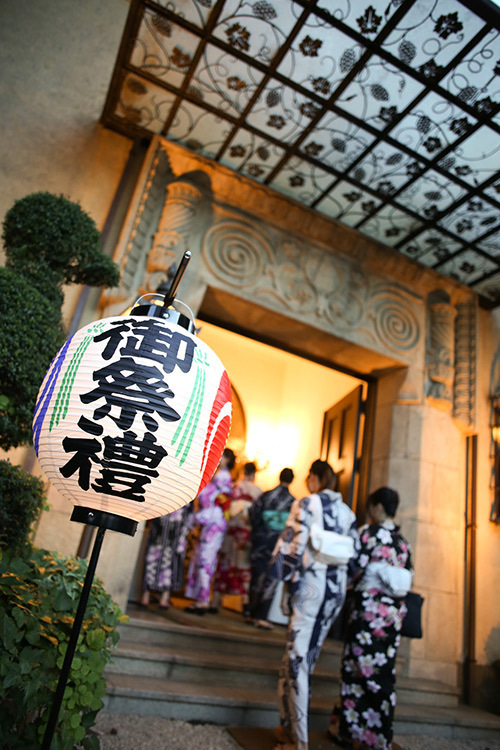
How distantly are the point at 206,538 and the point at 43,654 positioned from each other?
3.38m

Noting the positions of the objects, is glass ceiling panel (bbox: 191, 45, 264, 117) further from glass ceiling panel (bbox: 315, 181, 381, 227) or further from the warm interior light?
the warm interior light

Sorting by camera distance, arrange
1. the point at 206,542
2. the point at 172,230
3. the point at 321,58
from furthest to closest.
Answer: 1. the point at 206,542
2. the point at 172,230
3. the point at 321,58

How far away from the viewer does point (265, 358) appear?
408 inches

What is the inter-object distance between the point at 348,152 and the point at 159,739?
4.88 m

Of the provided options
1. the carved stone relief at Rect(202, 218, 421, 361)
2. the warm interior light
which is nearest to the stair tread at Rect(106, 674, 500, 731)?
the carved stone relief at Rect(202, 218, 421, 361)

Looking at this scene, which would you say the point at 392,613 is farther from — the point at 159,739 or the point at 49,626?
the point at 49,626

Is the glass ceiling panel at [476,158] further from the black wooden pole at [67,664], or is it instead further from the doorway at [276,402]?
the black wooden pole at [67,664]

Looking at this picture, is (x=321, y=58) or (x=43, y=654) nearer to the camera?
(x=43, y=654)

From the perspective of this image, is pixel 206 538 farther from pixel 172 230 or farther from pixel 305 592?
pixel 172 230

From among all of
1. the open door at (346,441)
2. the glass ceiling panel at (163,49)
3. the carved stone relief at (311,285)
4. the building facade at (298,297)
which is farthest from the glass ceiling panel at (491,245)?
the glass ceiling panel at (163,49)

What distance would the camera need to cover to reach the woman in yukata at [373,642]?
128 inches

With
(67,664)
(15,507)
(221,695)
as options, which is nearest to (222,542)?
(221,695)

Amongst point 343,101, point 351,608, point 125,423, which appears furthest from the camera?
point 343,101

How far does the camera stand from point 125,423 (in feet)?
4.62
